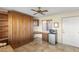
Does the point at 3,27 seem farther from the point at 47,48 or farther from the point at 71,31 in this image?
the point at 71,31

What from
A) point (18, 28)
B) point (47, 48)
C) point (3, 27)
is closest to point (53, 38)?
point (47, 48)

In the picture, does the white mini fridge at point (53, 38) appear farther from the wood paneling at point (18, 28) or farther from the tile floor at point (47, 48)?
the wood paneling at point (18, 28)

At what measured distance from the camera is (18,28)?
4.27m

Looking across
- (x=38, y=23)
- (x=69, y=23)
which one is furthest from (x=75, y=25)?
(x=38, y=23)

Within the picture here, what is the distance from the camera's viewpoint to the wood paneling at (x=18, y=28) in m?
3.76

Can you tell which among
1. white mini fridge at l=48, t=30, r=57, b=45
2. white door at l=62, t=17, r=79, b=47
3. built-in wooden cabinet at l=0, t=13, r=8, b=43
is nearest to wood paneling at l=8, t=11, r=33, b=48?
built-in wooden cabinet at l=0, t=13, r=8, b=43

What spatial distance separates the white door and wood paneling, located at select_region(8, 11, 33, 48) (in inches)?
101

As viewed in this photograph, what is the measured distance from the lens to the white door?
4.34 m

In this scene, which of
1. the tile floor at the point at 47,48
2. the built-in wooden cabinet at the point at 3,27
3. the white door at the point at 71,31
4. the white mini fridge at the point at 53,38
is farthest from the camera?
the white mini fridge at the point at 53,38

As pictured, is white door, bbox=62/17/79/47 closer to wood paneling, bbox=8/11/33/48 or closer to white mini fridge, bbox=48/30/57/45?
white mini fridge, bbox=48/30/57/45

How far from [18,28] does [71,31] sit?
3321mm

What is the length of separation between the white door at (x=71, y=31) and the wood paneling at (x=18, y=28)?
258cm

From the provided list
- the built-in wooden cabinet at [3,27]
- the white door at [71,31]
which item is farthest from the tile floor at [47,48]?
the built-in wooden cabinet at [3,27]
